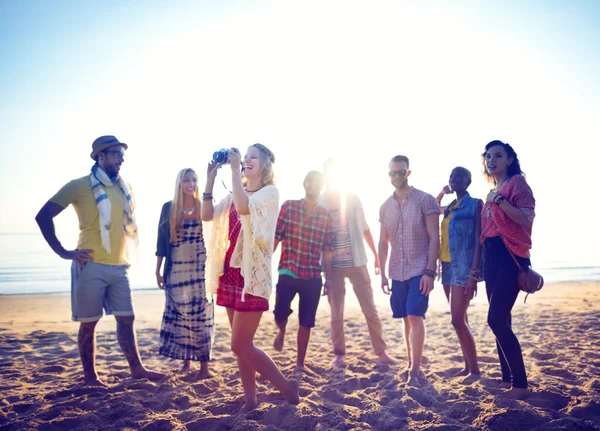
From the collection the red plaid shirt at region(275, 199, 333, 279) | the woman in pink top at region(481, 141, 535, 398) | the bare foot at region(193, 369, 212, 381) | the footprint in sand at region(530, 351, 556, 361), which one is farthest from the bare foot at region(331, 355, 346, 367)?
the footprint in sand at region(530, 351, 556, 361)

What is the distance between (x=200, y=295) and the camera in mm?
4273

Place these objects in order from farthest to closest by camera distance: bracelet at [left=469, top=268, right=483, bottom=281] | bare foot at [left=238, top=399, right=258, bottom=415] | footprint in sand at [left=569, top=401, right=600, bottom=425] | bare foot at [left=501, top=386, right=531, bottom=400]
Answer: bracelet at [left=469, top=268, right=483, bottom=281] < bare foot at [left=501, top=386, right=531, bottom=400] < bare foot at [left=238, top=399, right=258, bottom=415] < footprint in sand at [left=569, top=401, right=600, bottom=425]

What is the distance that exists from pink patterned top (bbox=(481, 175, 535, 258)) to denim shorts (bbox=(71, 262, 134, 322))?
3.54 m

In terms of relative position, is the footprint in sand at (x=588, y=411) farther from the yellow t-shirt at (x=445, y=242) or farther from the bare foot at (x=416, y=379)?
the yellow t-shirt at (x=445, y=242)

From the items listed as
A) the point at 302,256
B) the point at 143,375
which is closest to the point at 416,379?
the point at 302,256

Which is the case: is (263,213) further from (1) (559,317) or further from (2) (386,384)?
(1) (559,317)

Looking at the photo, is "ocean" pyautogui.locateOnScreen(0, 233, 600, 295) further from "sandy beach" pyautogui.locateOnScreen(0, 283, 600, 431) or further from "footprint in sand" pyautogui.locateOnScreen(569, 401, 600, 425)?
"footprint in sand" pyautogui.locateOnScreen(569, 401, 600, 425)

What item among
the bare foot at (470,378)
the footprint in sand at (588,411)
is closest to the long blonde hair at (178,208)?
the bare foot at (470,378)

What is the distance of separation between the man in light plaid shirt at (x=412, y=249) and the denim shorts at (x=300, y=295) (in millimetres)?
821

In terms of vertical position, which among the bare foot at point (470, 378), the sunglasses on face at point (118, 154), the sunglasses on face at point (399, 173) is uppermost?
the sunglasses on face at point (118, 154)

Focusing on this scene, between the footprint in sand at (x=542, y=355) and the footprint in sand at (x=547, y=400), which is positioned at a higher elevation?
the footprint in sand at (x=547, y=400)

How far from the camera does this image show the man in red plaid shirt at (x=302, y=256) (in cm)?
425

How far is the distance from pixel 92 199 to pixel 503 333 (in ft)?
12.8

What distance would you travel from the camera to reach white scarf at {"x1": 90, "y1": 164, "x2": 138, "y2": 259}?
4012mm
